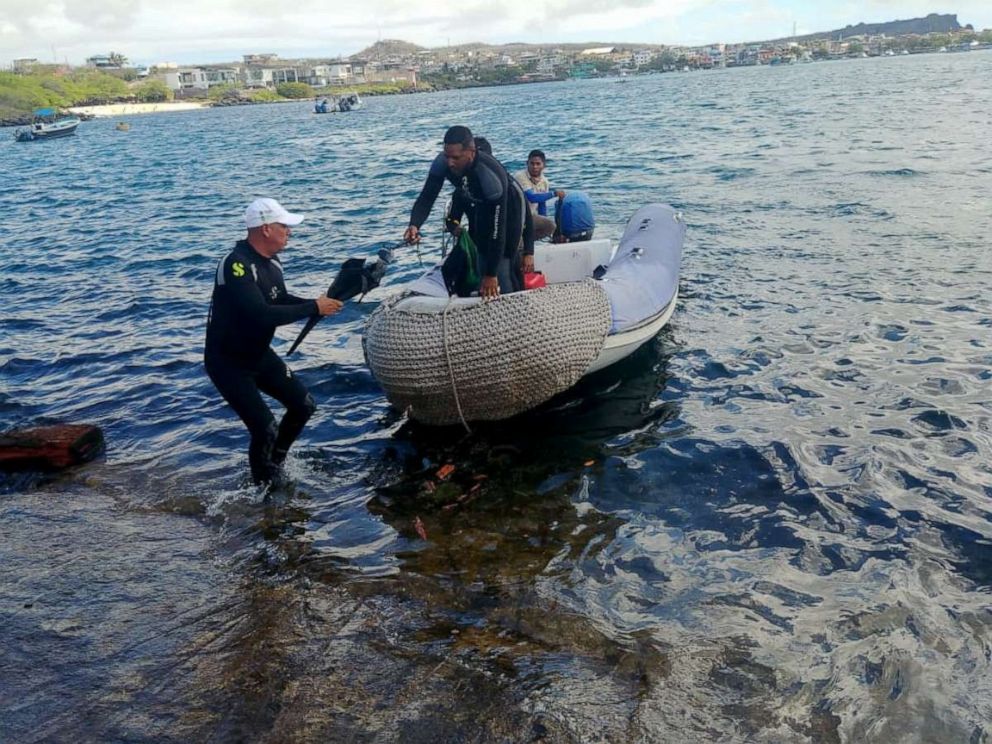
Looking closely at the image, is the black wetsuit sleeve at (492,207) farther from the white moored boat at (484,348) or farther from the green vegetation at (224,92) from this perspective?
the green vegetation at (224,92)

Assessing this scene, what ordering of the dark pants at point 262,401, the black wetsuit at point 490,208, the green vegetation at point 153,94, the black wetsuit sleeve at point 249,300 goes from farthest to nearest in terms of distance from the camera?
the green vegetation at point 153,94
the black wetsuit at point 490,208
the dark pants at point 262,401
the black wetsuit sleeve at point 249,300

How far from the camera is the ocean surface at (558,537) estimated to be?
3.82 m

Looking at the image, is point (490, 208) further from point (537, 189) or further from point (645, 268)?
point (537, 189)

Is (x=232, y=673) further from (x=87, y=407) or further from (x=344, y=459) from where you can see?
(x=87, y=407)

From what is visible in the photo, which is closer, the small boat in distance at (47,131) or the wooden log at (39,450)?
the wooden log at (39,450)

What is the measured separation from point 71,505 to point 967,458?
672 cm

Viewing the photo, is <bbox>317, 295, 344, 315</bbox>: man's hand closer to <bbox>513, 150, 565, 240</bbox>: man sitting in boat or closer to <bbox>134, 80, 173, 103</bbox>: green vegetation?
<bbox>513, 150, 565, 240</bbox>: man sitting in boat

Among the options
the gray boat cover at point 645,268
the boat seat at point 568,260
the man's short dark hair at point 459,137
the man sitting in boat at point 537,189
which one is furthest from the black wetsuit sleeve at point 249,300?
the man sitting in boat at point 537,189

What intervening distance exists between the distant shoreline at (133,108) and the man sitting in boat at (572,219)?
129762mm

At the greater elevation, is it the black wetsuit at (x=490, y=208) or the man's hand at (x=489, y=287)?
the black wetsuit at (x=490, y=208)

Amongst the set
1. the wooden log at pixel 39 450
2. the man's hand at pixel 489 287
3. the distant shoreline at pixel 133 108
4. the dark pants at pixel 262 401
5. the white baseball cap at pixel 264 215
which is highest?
the distant shoreline at pixel 133 108

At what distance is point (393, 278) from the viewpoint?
13.4 meters

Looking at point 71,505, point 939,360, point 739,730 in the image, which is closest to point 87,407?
point 71,505

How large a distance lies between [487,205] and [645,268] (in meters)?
2.73
